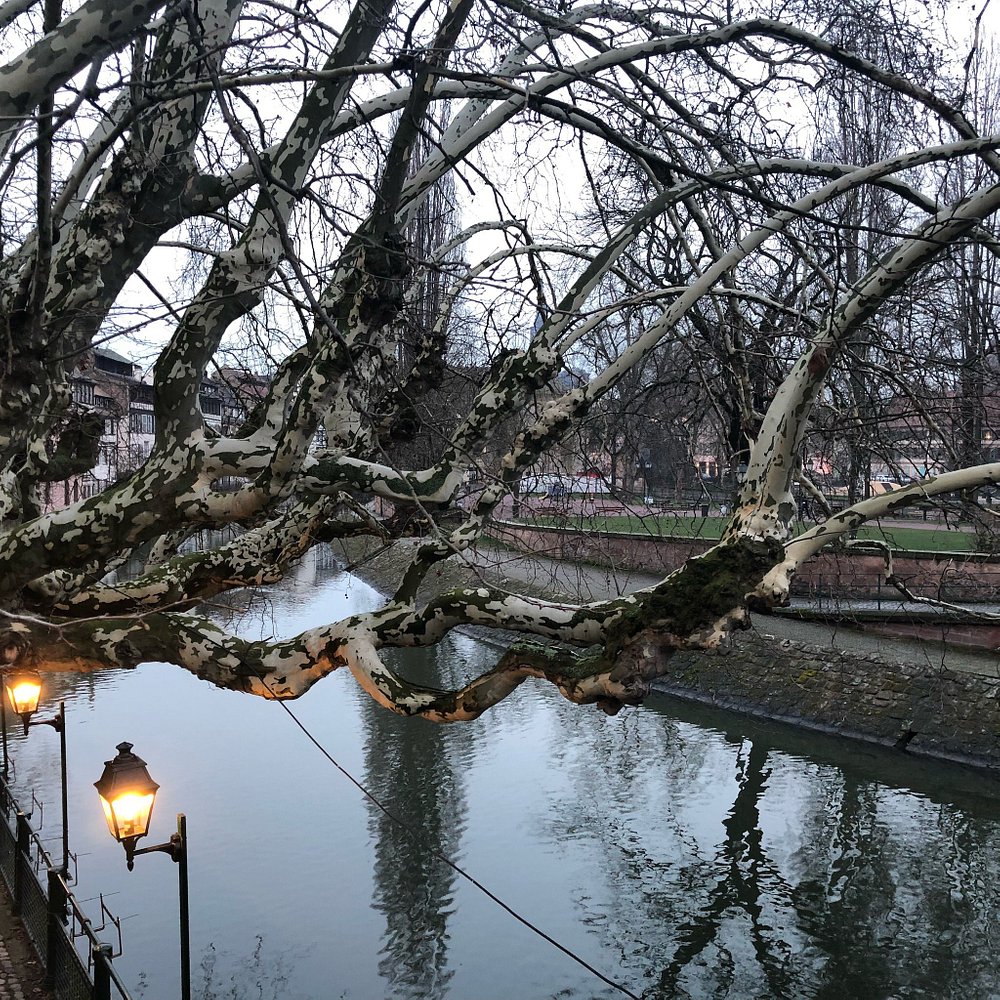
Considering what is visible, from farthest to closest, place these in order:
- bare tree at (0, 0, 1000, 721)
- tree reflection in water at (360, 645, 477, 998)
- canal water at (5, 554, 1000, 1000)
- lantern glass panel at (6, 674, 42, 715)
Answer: tree reflection in water at (360, 645, 477, 998)
canal water at (5, 554, 1000, 1000)
lantern glass panel at (6, 674, 42, 715)
bare tree at (0, 0, 1000, 721)

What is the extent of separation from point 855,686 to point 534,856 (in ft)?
25.3

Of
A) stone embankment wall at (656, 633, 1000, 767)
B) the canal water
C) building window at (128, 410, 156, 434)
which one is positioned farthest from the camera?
stone embankment wall at (656, 633, 1000, 767)

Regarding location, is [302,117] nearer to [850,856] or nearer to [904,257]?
[904,257]

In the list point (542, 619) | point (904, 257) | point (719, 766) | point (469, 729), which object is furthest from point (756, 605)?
point (469, 729)

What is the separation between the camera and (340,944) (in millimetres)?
9469

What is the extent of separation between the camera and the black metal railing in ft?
20.2

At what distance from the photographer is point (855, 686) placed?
16906 mm

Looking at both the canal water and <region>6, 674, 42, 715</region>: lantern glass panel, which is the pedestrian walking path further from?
<region>6, 674, 42, 715</region>: lantern glass panel

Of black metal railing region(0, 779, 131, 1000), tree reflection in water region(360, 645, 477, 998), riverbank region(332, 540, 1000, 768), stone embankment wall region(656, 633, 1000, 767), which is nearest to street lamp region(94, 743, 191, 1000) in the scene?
black metal railing region(0, 779, 131, 1000)

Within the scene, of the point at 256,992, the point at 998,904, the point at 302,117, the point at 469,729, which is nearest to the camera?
the point at 302,117

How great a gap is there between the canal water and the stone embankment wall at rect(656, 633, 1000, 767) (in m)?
0.57

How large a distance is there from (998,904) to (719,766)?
4799mm

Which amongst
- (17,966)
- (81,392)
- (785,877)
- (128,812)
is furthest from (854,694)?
(81,392)

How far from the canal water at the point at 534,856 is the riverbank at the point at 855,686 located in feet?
1.95
